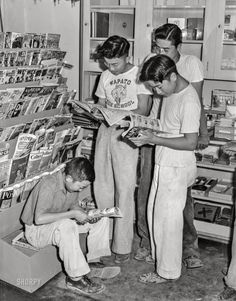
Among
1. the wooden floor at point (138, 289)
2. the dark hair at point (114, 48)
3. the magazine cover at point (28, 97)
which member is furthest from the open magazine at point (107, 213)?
the dark hair at point (114, 48)

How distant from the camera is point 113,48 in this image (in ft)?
8.20

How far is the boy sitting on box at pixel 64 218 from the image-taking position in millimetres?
2371

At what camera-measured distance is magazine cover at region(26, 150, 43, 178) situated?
2725mm

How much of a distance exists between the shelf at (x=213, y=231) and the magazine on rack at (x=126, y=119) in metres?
0.96

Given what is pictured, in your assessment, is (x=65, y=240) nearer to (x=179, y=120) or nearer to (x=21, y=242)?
(x=21, y=242)

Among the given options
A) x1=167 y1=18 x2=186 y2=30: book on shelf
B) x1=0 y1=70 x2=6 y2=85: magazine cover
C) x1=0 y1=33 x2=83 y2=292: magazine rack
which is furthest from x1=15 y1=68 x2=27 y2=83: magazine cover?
x1=167 y1=18 x2=186 y2=30: book on shelf

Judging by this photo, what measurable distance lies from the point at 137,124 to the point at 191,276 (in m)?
0.97

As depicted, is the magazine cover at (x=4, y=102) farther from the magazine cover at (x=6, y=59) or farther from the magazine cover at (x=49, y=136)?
the magazine cover at (x=49, y=136)

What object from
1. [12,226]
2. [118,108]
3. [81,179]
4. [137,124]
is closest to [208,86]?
[118,108]

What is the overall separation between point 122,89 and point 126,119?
0.23 meters

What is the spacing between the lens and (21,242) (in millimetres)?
2518

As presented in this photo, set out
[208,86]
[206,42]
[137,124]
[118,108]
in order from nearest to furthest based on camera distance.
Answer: [137,124] → [118,108] → [206,42] → [208,86]

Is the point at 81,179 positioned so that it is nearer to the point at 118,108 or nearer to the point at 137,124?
the point at 137,124

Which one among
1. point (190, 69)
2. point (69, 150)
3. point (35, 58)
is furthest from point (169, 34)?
point (69, 150)
